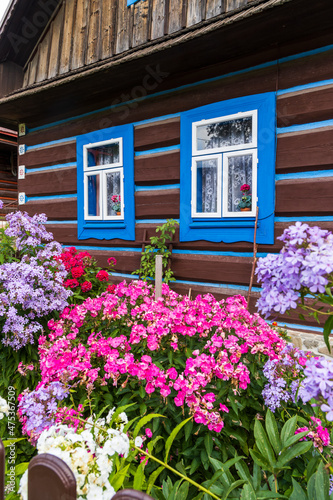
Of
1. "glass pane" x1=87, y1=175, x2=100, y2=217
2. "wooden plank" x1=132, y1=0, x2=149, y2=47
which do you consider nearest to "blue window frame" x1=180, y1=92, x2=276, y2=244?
Result: "wooden plank" x1=132, y1=0, x2=149, y2=47

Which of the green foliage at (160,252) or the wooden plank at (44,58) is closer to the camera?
the green foliage at (160,252)

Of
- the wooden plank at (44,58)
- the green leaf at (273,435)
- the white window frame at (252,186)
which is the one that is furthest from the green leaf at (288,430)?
the wooden plank at (44,58)

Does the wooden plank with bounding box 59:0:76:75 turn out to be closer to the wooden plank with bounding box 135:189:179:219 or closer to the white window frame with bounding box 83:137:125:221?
the white window frame with bounding box 83:137:125:221

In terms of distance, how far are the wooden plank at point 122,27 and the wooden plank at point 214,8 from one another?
1312 mm

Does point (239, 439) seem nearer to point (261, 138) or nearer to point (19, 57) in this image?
→ point (261, 138)

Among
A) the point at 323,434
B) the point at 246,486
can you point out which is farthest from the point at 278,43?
the point at 246,486

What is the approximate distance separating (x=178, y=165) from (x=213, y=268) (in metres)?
1.39

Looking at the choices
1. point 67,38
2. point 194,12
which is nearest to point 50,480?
point 194,12

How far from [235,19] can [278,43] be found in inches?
26.0

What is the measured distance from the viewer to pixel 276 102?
3.71 metres

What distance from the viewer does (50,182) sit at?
6164mm

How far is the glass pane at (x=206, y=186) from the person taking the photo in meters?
4.29

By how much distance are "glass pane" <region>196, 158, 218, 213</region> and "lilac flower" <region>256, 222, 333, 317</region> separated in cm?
314

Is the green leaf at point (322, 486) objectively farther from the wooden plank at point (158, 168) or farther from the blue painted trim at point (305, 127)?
the wooden plank at point (158, 168)
